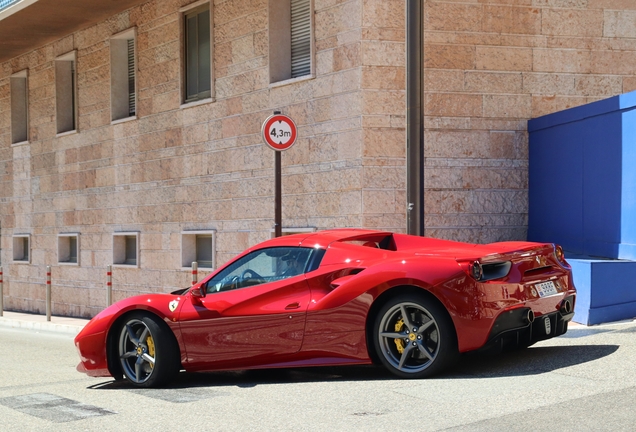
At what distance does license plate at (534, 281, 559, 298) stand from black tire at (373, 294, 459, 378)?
87 cm

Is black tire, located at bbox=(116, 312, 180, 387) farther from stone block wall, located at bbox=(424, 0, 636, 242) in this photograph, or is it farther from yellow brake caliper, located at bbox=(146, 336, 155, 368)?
stone block wall, located at bbox=(424, 0, 636, 242)

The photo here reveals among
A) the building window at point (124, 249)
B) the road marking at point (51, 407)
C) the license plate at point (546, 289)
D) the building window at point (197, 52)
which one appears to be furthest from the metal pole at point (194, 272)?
the license plate at point (546, 289)

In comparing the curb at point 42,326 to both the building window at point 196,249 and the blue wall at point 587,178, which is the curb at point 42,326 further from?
the blue wall at point 587,178

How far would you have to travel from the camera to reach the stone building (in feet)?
44.3

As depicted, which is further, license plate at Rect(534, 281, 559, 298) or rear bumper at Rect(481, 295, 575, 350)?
license plate at Rect(534, 281, 559, 298)

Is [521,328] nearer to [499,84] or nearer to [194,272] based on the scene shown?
[499,84]

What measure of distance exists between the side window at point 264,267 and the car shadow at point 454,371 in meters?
0.89

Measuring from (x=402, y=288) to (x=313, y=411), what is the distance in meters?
1.35

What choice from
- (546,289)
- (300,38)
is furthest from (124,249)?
(546,289)

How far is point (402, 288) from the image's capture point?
732cm

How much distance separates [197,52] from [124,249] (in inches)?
196

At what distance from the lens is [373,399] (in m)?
6.72

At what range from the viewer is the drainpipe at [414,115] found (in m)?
10.7

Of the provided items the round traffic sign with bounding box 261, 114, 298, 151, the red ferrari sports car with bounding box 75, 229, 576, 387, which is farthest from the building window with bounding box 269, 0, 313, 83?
the red ferrari sports car with bounding box 75, 229, 576, 387
